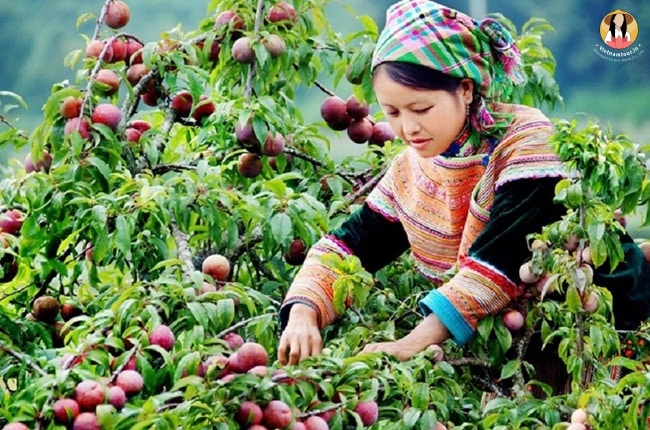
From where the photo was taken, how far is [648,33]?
955cm

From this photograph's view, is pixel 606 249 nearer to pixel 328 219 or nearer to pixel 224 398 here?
pixel 224 398

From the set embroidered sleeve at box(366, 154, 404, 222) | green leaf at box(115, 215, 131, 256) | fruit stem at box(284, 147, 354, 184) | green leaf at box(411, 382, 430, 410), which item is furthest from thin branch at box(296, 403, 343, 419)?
fruit stem at box(284, 147, 354, 184)

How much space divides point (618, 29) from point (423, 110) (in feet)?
13.7

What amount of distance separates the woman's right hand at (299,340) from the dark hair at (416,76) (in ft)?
1.34

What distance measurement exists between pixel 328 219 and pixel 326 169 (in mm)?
282

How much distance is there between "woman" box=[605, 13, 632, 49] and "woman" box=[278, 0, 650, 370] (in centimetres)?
345

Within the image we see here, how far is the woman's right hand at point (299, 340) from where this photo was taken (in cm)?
241

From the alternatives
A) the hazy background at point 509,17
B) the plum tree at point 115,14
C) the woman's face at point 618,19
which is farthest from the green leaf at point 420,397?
the hazy background at point 509,17

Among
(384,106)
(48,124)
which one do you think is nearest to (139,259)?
(48,124)

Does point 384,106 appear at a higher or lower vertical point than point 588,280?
higher

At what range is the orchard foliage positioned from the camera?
2.06 metres

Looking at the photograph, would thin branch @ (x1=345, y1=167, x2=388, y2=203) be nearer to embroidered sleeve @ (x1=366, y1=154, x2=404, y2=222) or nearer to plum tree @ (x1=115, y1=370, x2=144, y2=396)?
embroidered sleeve @ (x1=366, y1=154, x2=404, y2=222)

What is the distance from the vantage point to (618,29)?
21.3 ft

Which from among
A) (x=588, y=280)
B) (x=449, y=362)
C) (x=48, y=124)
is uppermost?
(x=48, y=124)
